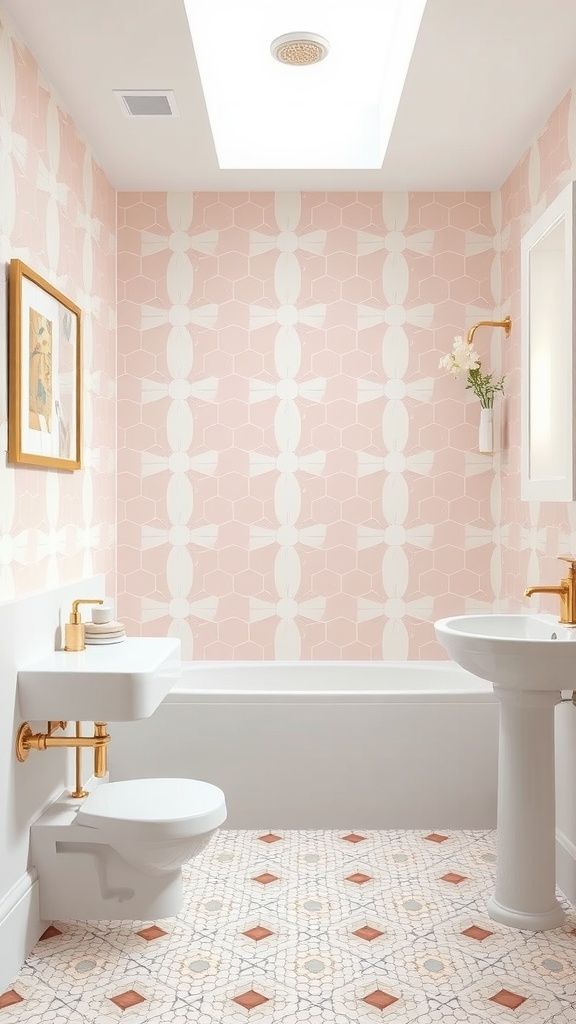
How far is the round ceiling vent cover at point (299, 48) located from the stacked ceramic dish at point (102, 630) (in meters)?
2.07

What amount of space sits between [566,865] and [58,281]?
101 inches

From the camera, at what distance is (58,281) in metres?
3.02

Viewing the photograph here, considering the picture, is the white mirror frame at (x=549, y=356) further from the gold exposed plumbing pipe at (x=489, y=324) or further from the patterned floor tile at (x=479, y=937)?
the patterned floor tile at (x=479, y=937)

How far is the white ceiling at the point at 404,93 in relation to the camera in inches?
100

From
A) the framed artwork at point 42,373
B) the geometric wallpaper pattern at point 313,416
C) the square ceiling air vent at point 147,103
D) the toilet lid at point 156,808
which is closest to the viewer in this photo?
the toilet lid at point 156,808

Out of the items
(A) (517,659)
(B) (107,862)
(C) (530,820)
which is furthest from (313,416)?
(B) (107,862)

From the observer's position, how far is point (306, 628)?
398 centimetres

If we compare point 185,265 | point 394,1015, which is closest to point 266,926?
point 394,1015

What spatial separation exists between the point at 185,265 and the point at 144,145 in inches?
25.1

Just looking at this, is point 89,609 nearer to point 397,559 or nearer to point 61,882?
point 61,882

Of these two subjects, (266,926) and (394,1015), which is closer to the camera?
(394,1015)

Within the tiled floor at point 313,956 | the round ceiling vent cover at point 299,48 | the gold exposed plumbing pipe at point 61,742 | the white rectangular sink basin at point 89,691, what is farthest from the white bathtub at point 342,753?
the round ceiling vent cover at point 299,48

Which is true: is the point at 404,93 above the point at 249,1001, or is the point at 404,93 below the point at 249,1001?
above

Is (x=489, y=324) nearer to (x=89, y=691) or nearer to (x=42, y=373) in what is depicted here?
(x=42, y=373)
